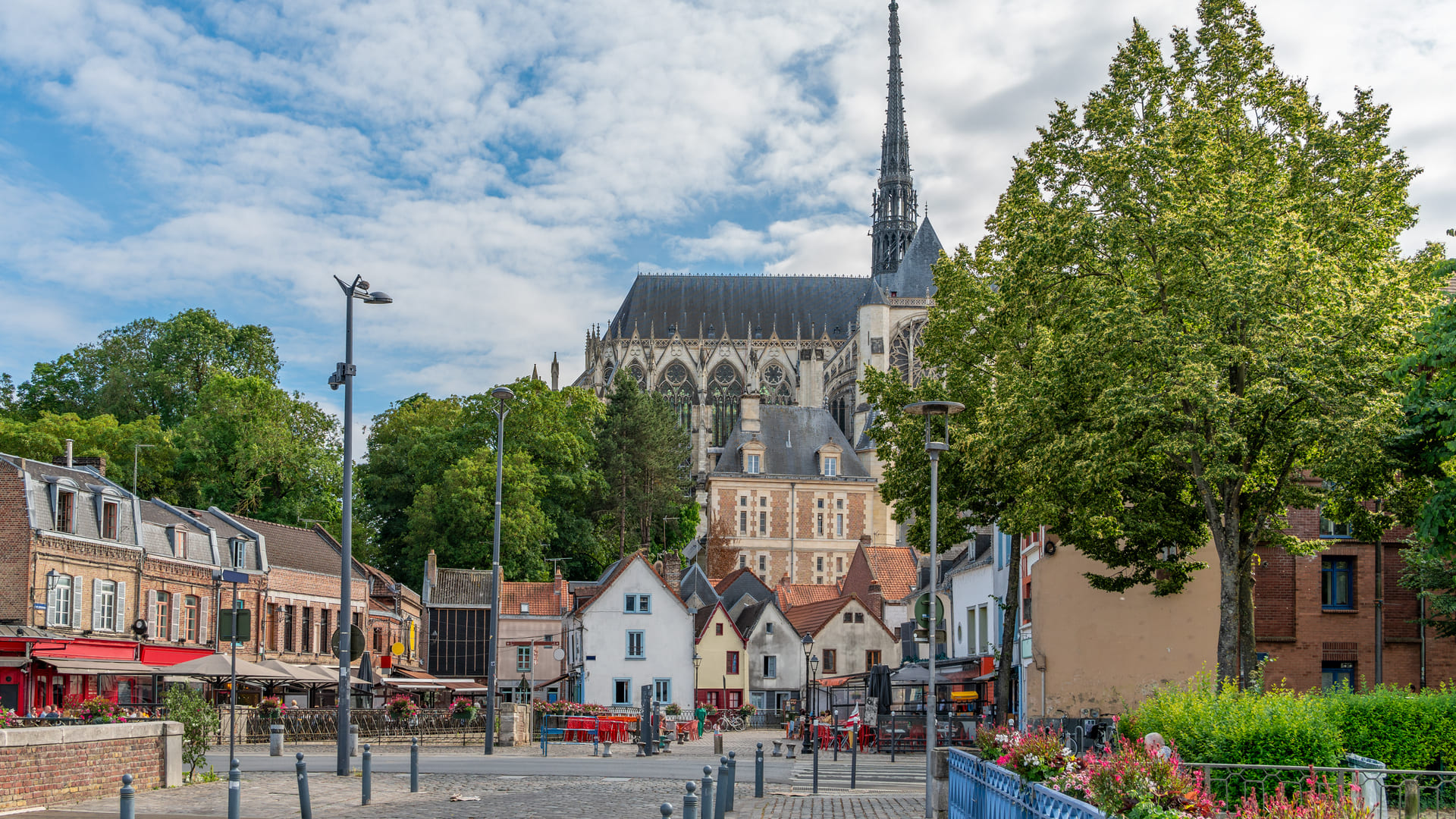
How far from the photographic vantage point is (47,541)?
33.7 meters

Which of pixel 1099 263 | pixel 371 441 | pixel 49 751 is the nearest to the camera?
pixel 49 751

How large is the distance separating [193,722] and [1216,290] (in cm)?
1843

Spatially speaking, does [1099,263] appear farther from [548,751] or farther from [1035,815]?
[548,751]

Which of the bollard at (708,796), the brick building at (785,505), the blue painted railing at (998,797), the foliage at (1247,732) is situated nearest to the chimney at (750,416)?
the brick building at (785,505)

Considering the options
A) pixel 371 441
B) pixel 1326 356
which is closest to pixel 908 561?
pixel 371 441

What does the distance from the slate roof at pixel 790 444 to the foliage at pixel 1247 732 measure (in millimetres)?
81085

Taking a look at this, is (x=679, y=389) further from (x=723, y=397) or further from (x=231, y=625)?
(x=231, y=625)

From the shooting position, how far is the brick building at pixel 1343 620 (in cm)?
3203

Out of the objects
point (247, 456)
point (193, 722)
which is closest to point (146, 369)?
point (247, 456)

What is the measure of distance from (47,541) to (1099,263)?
25.5 m

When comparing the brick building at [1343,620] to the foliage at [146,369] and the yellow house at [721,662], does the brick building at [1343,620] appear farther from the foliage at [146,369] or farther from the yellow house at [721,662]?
the foliage at [146,369]

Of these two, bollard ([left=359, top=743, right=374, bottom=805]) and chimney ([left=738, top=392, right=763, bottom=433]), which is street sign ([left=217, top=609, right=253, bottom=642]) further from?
chimney ([left=738, top=392, right=763, bottom=433])

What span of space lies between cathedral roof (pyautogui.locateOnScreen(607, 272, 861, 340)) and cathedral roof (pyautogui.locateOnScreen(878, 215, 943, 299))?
487 inches

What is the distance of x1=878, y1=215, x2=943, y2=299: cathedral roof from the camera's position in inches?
4641
